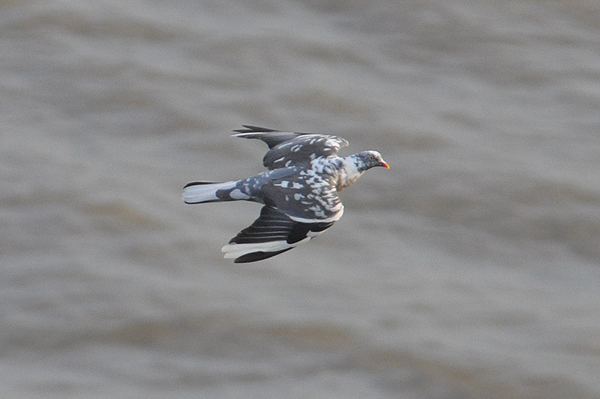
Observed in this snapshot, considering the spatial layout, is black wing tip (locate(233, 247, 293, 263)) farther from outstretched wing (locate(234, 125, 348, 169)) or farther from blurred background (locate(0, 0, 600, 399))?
blurred background (locate(0, 0, 600, 399))

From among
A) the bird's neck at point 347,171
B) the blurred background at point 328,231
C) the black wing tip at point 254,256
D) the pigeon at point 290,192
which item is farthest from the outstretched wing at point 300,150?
the blurred background at point 328,231

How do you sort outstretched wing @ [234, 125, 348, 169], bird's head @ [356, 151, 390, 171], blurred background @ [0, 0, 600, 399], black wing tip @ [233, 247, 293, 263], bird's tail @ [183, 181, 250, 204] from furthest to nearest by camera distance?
blurred background @ [0, 0, 600, 399], outstretched wing @ [234, 125, 348, 169], bird's head @ [356, 151, 390, 171], bird's tail @ [183, 181, 250, 204], black wing tip @ [233, 247, 293, 263]

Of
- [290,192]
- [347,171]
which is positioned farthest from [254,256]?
[347,171]

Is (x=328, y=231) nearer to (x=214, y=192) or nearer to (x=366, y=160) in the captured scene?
(x=366, y=160)

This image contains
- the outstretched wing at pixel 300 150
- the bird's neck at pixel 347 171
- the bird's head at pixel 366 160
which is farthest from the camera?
the outstretched wing at pixel 300 150

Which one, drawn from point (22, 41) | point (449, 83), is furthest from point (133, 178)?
point (449, 83)

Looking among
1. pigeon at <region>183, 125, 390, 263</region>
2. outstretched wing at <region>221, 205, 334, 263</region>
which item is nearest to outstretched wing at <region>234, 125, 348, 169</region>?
pigeon at <region>183, 125, 390, 263</region>

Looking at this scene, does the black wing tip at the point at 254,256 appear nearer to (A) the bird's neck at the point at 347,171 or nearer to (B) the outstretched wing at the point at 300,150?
(A) the bird's neck at the point at 347,171
